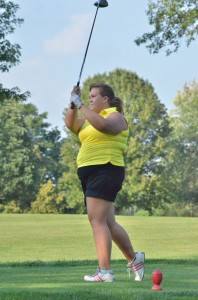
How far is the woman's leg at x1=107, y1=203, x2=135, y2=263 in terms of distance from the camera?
22.1ft

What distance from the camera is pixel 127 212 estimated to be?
72375 millimetres

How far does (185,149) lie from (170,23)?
57592 mm

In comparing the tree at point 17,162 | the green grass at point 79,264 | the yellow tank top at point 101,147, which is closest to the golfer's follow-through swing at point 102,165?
the yellow tank top at point 101,147

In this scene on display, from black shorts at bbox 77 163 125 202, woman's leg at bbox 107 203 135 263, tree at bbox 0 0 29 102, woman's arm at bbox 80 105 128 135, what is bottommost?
woman's leg at bbox 107 203 135 263

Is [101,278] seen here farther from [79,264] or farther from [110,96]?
[79,264]

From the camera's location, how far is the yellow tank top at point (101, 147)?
661 cm

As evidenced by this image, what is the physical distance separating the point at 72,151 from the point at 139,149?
5.80 metres

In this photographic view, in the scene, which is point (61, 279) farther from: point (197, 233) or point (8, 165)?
point (8, 165)

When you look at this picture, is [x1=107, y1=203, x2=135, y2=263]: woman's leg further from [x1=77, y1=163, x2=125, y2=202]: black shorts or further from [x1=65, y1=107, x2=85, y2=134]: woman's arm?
[x1=65, y1=107, x2=85, y2=134]: woman's arm

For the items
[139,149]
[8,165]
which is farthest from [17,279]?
[8,165]

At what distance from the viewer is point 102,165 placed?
6.59m

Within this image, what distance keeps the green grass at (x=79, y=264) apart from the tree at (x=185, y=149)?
41.1 meters

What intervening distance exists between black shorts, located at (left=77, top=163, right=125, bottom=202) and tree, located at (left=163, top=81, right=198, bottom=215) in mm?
63475

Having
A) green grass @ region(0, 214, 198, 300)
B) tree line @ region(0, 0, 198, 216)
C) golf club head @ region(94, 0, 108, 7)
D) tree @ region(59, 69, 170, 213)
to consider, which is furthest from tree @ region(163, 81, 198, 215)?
golf club head @ region(94, 0, 108, 7)
